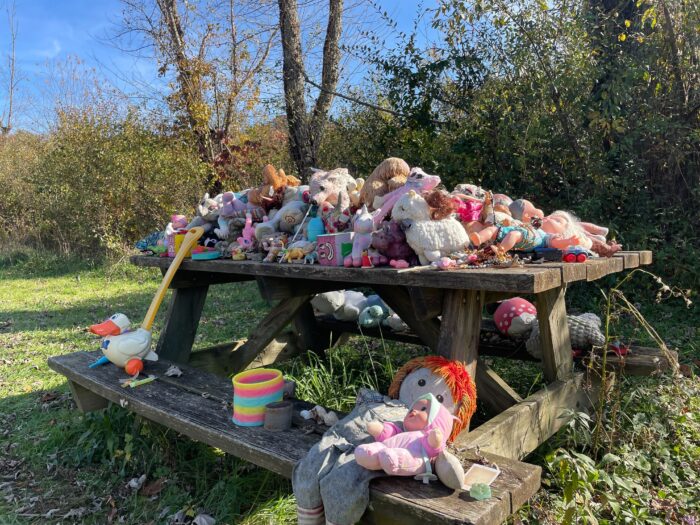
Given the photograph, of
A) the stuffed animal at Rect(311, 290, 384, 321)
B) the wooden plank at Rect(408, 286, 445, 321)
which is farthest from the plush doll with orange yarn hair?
the stuffed animal at Rect(311, 290, 384, 321)

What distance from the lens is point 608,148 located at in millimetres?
5609

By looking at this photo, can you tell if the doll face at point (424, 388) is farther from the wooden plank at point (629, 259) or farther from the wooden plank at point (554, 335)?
the wooden plank at point (629, 259)

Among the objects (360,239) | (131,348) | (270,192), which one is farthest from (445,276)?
(131,348)

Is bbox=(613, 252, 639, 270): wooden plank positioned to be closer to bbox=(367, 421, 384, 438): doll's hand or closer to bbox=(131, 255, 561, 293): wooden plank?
bbox=(131, 255, 561, 293): wooden plank

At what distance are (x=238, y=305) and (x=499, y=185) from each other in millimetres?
3554

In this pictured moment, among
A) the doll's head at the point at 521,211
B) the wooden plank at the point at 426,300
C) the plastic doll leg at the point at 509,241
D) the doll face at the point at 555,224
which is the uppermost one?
the doll's head at the point at 521,211

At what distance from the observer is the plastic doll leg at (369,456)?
164cm

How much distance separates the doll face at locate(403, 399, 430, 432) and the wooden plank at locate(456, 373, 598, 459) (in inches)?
8.9

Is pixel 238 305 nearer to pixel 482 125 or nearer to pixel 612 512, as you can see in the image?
pixel 482 125

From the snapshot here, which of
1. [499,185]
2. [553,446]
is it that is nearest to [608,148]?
[499,185]

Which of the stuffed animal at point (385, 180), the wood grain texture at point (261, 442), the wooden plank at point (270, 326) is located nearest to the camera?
the wood grain texture at point (261, 442)

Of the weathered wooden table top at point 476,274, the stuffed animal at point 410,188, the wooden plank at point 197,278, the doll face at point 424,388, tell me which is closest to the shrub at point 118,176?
the wooden plank at point 197,278

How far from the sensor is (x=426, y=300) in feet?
7.38

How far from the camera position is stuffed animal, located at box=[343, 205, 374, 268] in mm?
2338
